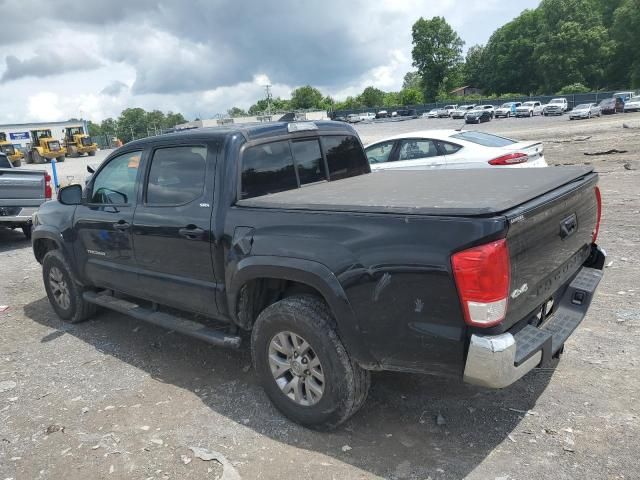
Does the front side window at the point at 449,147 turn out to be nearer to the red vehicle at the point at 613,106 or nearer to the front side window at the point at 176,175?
the front side window at the point at 176,175

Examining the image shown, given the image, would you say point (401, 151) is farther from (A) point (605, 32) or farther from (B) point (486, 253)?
(A) point (605, 32)

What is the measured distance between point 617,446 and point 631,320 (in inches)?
73.8

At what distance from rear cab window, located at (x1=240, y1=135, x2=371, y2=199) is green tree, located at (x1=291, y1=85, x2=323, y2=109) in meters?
134

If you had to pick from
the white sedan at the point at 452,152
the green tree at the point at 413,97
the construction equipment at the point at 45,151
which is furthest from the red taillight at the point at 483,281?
the green tree at the point at 413,97

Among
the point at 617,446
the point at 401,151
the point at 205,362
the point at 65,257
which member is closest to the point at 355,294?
the point at 617,446

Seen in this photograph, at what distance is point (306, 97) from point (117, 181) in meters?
142

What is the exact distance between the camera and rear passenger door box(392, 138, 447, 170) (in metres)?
9.04

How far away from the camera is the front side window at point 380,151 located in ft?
31.7

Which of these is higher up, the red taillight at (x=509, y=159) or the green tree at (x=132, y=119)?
the green tree at (x=132, y=119)

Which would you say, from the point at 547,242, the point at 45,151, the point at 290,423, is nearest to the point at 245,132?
the point at 290,423

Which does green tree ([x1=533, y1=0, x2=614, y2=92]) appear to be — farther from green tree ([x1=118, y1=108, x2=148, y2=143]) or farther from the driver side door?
green tree ([x1=118, y1=108, x2=148, y2=143])

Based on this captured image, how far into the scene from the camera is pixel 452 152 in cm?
898

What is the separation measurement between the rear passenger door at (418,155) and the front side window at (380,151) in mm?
243

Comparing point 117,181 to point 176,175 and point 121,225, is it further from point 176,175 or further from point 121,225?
point 176,175
